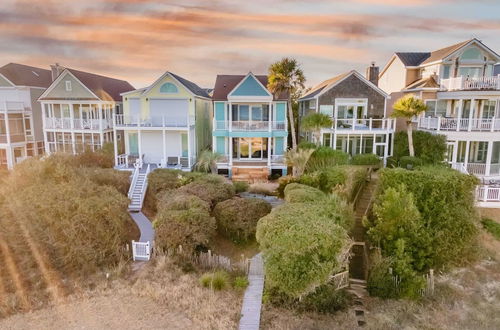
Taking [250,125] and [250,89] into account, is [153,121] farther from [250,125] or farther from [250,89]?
[250,89]

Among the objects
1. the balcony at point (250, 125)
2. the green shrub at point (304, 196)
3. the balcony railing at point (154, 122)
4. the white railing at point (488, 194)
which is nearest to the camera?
the green shrub at point (304, 196)

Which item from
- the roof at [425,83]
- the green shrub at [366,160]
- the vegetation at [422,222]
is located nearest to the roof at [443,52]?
the roof at [425,83]

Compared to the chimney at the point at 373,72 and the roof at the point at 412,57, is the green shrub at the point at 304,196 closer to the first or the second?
the chimney at the point at 373,72

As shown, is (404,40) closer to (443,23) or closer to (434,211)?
(443,23)

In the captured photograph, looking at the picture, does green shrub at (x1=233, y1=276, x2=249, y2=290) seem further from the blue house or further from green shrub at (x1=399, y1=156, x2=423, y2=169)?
green shrub at (x1=399, y1=156, x2=423, y2=169)

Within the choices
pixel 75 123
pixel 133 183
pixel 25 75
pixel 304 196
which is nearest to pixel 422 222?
pixel 304 196

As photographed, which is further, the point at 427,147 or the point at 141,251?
the point at 427,147
